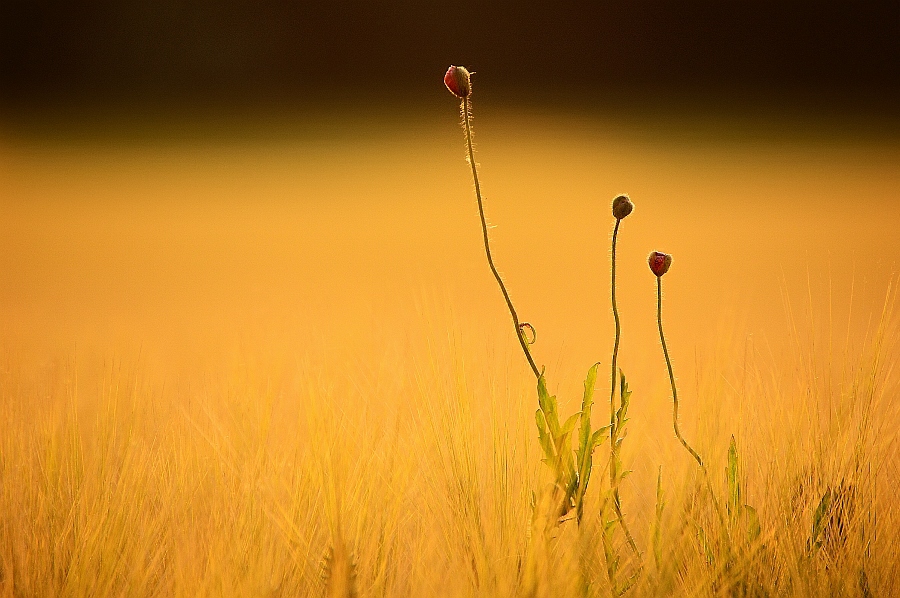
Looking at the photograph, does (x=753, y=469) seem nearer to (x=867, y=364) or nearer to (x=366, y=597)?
(x=867, y=364)

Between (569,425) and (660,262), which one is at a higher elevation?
(660,262)

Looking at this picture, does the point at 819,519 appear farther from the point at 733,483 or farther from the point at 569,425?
the point at 569,425

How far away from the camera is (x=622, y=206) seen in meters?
0.56

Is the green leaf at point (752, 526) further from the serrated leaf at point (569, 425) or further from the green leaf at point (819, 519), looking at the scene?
the serrated leaf at point (569, 425)

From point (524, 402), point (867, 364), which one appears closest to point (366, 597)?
point (524, 402)

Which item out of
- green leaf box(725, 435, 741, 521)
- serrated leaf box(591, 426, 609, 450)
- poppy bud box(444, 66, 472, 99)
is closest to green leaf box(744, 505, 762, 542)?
green leaf box(725, 435, 741, 521)

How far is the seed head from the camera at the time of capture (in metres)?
0.56

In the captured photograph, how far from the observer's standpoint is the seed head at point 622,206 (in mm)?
557

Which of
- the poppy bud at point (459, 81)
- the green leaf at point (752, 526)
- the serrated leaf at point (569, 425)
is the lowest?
the green leaf at point (752, 526)

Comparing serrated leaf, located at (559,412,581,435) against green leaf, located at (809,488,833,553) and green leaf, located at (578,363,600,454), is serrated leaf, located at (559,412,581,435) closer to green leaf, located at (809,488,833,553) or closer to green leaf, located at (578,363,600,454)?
green leaf, located at (578,363,600,454)

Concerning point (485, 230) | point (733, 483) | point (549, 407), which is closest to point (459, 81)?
point (485, 230)

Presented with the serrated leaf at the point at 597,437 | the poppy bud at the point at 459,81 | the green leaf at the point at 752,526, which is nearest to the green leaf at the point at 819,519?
the green leaf at the point at 752,526

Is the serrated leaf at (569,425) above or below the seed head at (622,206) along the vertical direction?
below

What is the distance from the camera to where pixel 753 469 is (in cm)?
69
